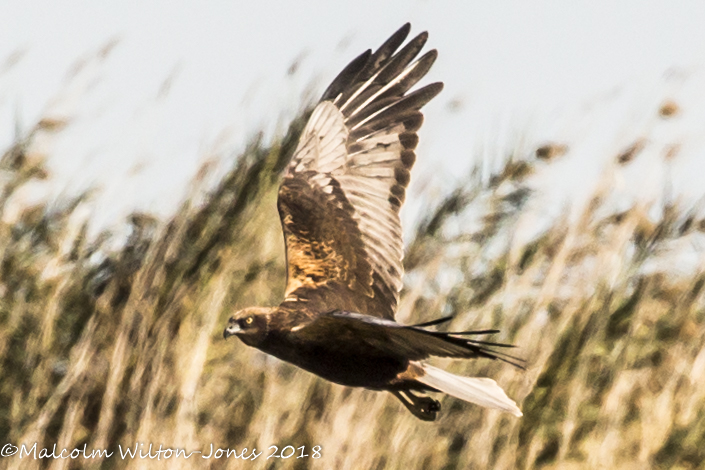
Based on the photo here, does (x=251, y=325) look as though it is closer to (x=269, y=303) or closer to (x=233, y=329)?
(x=233, y=329)

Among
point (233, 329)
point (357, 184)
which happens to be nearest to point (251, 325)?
point (233, 329)


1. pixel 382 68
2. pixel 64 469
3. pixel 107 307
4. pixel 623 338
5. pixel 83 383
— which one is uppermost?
pixel 382 68

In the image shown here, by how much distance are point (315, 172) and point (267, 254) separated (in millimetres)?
332

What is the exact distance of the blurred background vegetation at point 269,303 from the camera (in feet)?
11.5

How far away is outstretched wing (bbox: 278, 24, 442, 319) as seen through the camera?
139 inches

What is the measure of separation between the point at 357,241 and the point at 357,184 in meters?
0.25

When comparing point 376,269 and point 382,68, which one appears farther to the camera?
point 382,68

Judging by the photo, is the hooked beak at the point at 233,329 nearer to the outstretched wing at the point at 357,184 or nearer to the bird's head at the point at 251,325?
the bird's head at the point at 251,325

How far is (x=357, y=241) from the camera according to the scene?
364 cm

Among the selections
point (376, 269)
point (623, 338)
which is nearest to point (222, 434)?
point (376, 269)

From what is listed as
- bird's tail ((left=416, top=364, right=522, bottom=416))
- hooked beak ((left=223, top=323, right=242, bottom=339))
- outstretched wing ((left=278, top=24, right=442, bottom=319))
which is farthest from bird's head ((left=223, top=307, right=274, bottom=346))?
bird's tail ((left=416, top=364, right=522, bottom=416))

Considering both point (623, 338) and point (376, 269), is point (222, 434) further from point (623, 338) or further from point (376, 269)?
point (623, 338)

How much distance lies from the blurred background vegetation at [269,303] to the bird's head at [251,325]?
0.38 m

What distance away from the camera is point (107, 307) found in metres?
3.59
